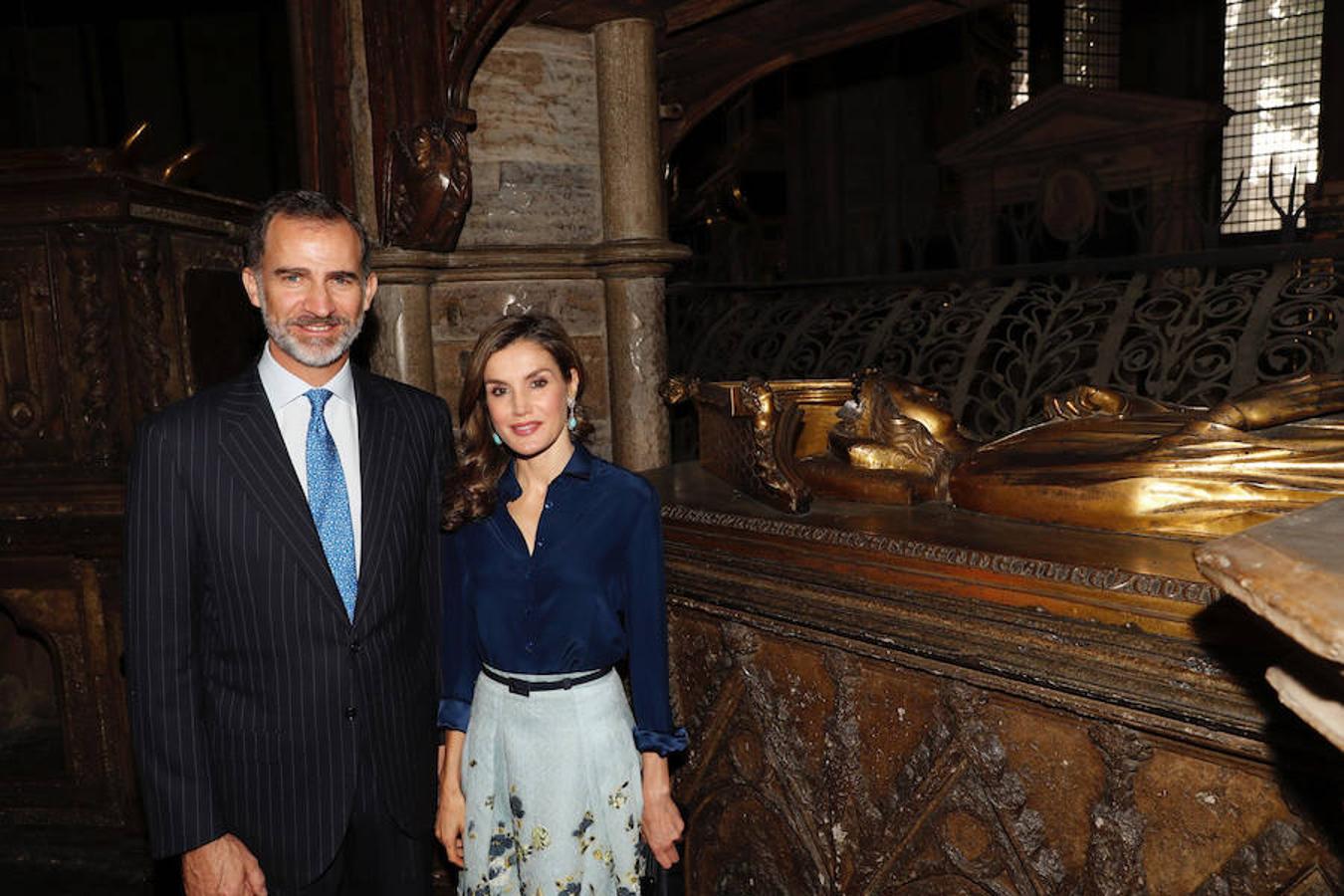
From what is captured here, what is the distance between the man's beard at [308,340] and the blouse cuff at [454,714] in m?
0.67

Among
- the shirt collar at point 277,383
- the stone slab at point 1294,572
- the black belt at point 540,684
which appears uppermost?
the shirt collar at point 277,383

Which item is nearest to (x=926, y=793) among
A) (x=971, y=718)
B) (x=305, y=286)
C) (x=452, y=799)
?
(x=971, y=718)

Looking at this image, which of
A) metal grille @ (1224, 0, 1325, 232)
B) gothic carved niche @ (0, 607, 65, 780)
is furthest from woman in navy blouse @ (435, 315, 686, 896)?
metal grille @ (1224, 0, 1325, 232)

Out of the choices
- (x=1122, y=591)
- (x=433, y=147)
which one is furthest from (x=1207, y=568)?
(x=433, y=147)

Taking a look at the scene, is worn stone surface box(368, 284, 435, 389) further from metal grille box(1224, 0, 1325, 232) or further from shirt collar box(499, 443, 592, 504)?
metal grille box(1224, 0, 1325, 232)

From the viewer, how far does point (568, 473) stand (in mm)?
1722

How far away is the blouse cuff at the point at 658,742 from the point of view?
1.74 m

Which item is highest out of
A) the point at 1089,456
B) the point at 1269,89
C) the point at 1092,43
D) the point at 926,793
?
the point at 1092,43

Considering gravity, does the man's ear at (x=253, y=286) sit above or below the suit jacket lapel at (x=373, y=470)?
above

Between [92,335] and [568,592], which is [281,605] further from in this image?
[92,335]

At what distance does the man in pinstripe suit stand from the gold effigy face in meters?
0.97

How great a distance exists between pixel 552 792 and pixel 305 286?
3.18 feet

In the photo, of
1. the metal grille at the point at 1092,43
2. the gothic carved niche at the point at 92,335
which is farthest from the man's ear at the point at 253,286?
the metal grille at the point at 1092,43

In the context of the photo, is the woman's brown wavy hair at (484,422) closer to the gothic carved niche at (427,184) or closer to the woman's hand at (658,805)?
the woman's hand at (658,805)
